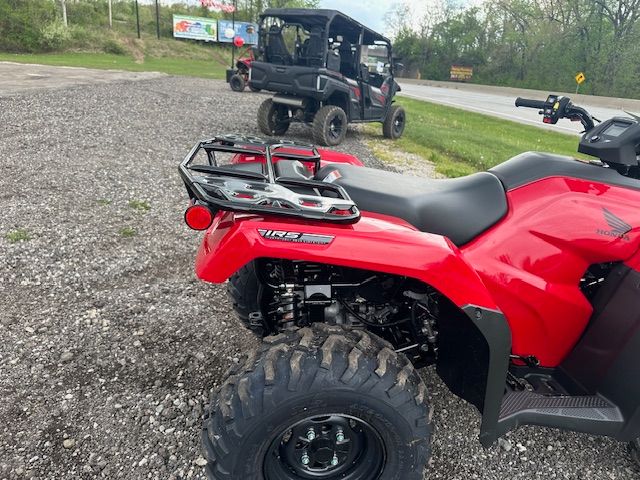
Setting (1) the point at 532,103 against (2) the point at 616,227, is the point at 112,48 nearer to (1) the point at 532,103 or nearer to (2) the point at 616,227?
(1) the point at 532,103

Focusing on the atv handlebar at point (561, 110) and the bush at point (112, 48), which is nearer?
the atv handlebar at point (561, 110)

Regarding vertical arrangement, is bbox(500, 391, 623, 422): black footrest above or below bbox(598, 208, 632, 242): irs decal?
below

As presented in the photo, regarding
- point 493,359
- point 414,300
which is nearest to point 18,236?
point 414,300

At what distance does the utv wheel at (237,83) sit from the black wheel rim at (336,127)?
8.51 metres

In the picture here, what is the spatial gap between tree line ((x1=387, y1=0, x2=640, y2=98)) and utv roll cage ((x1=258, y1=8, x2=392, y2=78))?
2289 centimetres

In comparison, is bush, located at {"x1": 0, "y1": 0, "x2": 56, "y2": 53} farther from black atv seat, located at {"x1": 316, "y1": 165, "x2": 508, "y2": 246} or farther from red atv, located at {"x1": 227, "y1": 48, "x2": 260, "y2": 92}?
black atv seat, located at {"x1": 316, "y1": 165, "x2": 508, "y2": 246}

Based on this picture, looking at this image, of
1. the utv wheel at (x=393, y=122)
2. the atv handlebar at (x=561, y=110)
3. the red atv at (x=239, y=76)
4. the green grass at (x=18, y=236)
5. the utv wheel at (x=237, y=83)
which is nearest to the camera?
the atv handlebar at (x=561, y=110)

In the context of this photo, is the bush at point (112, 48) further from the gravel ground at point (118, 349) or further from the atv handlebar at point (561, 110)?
the atv handlebar at point (561, 110)

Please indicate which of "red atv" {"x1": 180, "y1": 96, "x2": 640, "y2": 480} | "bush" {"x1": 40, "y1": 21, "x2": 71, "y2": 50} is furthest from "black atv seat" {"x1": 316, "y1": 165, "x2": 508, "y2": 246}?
"bush" {"x1": 40, "y1": 21, "x2": 71, "y2": 50}

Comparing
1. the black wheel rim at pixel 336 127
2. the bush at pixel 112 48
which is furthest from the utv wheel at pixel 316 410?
the bush at pixel 112 48

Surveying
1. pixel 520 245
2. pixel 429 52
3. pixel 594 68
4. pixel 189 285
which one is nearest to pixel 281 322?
pixel 520 245

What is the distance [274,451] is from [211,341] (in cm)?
124

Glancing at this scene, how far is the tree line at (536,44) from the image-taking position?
125 feet

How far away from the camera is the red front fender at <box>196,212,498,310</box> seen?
1.53m
